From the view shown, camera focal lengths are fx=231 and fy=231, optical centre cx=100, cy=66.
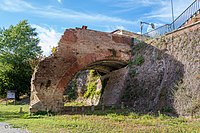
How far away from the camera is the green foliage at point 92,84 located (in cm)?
2418

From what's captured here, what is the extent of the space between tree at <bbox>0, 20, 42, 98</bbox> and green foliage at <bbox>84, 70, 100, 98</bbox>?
11.6m

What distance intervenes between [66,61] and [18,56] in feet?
68.3

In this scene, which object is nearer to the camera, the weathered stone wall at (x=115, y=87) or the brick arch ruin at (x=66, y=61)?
the brick arch ruin at (x=66, y=61)

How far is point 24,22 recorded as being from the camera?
128ft

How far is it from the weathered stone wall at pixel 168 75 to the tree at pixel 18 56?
19308 millimetres

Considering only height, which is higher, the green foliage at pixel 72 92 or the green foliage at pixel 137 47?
the green foliage at pixel 137 47

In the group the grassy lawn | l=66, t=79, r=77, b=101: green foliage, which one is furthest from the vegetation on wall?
the grassy lawn

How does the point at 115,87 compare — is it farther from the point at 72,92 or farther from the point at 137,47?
the point at 72,92

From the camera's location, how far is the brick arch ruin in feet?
50.9

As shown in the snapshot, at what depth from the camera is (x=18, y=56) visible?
113 ft

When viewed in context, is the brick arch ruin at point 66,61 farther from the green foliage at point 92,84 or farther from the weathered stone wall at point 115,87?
the green foliage at point 92,84

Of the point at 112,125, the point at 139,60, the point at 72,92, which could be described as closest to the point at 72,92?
the point at 72,92

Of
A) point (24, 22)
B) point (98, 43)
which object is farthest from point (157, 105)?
point (24, 22)

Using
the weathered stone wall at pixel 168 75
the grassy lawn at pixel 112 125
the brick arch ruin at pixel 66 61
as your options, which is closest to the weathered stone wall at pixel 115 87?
the weathered stone wall at pixel 168 75
